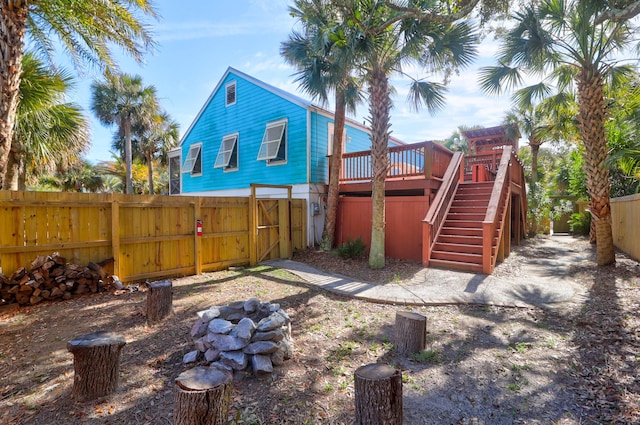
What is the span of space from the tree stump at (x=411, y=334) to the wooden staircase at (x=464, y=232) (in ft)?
13.8

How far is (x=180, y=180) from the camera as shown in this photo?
629 inches

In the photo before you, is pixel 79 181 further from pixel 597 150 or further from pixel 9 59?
pixel 597 150

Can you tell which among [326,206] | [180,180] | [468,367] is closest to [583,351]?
[468,367]

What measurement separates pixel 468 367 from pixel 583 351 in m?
1.55

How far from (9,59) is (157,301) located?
13.9 ft

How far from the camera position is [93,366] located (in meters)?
2.64

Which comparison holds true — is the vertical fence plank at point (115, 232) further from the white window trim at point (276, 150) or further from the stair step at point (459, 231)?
the stair step at point (459, 231)

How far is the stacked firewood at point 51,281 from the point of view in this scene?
16.0 ft

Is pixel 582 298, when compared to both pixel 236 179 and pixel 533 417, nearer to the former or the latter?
pixel 533 417

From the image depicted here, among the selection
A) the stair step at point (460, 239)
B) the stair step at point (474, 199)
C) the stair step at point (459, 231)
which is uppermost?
the stair step at point (474, 199)

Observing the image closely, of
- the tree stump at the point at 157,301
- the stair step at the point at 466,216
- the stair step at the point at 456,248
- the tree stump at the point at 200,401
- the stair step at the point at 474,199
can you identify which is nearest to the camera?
the tree stump at the point at 200,401

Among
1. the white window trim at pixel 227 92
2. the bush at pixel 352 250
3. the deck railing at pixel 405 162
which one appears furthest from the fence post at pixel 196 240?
the white window trim at pixel 227 92

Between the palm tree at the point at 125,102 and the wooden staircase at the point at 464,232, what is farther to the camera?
the palm tree at the point at 125,102

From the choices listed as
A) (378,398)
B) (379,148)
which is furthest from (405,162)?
(378,398)
